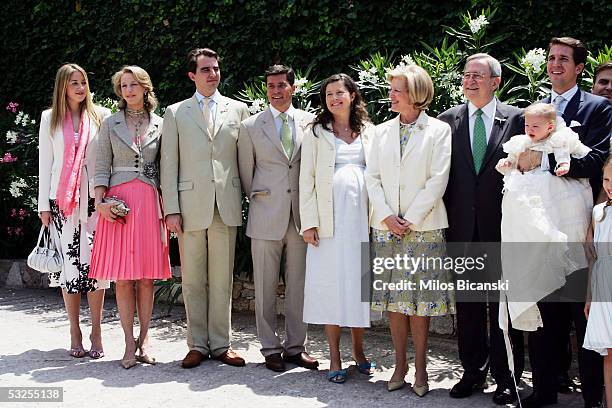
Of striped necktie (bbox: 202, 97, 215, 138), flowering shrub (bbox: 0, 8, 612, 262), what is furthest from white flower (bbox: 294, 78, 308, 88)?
striped necktie (bbox: 202, 97, 215, 138)

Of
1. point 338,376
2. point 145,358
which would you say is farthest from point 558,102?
point 145,358

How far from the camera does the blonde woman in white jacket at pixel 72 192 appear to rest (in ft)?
17.1

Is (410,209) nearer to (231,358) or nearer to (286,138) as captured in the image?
(286,138)

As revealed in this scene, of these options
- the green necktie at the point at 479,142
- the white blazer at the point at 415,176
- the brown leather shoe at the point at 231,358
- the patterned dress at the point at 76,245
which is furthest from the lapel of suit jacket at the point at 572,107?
the patterned dress at the point at 76,245

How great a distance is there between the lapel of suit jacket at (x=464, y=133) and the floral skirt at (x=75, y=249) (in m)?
2.64

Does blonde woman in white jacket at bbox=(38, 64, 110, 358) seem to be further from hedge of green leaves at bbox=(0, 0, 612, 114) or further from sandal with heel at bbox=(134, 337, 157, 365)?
hedge of green leaves at bbox=(0, 0, 612, 114)

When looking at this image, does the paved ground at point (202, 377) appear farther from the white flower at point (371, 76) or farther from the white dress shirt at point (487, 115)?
the white flower at point (371, 76)

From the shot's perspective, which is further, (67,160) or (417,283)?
(67,160)

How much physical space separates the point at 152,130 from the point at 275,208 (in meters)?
1.04

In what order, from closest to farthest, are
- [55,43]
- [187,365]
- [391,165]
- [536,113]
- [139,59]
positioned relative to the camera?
1. [536,113]
2. [391,165]
3. [187,365]
4. [139,59]
5. [55,43]

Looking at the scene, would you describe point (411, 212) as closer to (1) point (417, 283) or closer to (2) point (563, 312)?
(1) point (417, 283)

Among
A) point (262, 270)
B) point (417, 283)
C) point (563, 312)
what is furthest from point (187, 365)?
point (563, 312)

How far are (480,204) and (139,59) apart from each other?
18.9 feet

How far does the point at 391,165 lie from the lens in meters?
4.41
